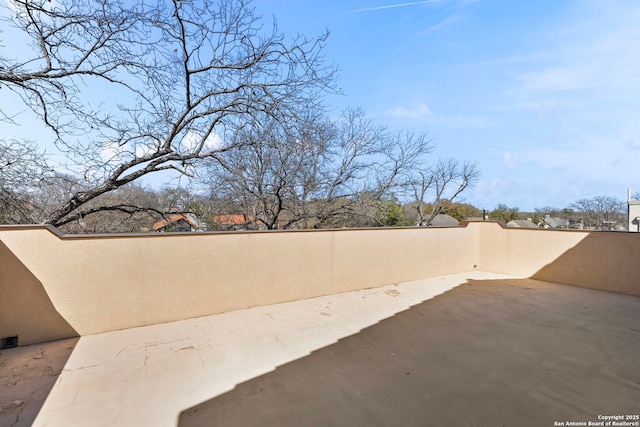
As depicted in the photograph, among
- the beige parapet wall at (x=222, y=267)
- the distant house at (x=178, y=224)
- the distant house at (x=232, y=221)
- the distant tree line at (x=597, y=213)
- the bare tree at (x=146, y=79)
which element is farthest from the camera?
the distant tree line at (x=597, y=213)

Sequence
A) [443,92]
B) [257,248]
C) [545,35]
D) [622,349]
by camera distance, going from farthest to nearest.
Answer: [443,92]
[545,35]
[257,248]
[622,349]

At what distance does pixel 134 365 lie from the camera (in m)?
2.24

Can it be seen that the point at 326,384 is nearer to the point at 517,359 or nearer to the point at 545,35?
the point at 517,359

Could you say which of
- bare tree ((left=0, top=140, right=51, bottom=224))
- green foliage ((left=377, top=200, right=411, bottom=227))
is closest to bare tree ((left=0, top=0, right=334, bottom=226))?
bare tree ((left=0, top=140, right=51, bottom=224))

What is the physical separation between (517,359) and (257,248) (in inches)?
119

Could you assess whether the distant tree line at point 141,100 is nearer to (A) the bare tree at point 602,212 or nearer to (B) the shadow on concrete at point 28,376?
(B) the shadow on concrete at point 28,376

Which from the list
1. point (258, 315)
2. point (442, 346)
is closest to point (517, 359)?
point (442, 346)

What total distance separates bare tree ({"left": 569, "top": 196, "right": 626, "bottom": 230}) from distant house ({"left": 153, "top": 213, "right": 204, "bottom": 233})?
21669 mm

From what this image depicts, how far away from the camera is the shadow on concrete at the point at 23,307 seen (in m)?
2.50

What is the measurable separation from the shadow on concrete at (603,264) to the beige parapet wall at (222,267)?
0.05 feet

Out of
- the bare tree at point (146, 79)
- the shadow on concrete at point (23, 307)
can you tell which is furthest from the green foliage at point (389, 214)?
the shadow on concrete at point (23, 307)

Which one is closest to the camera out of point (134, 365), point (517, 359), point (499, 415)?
point (499, 415)

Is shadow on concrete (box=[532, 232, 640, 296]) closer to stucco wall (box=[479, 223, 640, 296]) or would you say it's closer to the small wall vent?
stucco wall (box=[479, 223, 640, 296])

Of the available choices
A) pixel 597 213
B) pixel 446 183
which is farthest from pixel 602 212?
pixel 446 183
